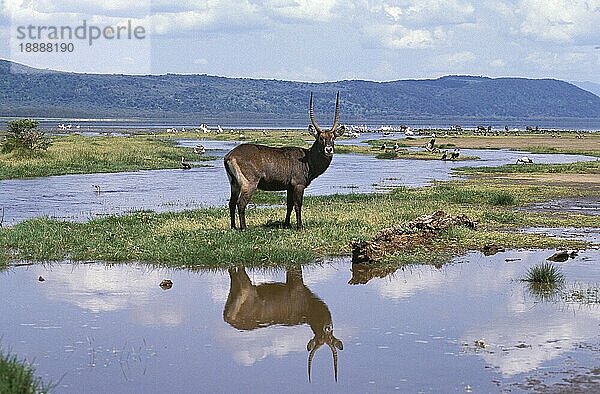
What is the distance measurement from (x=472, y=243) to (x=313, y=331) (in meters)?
6.85

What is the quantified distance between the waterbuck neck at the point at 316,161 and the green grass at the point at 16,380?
10505 mm

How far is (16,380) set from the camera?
783 centimetres

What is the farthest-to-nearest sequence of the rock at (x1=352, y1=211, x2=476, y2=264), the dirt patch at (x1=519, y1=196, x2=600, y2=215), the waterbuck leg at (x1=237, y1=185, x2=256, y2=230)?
1. the dirt patch at (x1=519, y1=196, x2=600, y2=215)
2. the waterbuck leg at (x1=237, y1=185, x2=256, y2=230)
3. the rock at (x1=352, y1=211, x2=476, y2=264)

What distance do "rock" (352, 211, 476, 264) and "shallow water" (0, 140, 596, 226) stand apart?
8.47m

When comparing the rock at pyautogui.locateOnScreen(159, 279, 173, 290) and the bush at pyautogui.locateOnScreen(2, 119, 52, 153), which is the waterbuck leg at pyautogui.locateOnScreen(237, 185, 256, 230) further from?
the bush at pyautogui.locateOnScreen(2, 119, 52, 153)

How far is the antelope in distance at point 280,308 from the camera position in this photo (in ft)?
36.0

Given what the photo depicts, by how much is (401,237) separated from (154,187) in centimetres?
1725

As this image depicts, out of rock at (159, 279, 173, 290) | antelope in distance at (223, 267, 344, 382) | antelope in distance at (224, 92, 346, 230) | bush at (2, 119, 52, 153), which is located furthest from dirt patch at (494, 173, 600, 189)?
bush at (2, 119, 52, 153)

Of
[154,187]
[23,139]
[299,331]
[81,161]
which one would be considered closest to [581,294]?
[299,331]

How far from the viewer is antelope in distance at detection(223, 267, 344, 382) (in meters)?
11.0

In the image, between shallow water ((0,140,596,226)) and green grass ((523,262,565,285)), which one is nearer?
green grass ((523,262,565,285))

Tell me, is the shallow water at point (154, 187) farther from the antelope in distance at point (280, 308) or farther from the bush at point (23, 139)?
the antelope in distance at point (280, 308)

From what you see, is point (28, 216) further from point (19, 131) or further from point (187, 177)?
point (19, 131)

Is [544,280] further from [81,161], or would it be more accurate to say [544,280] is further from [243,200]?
[81,161]
